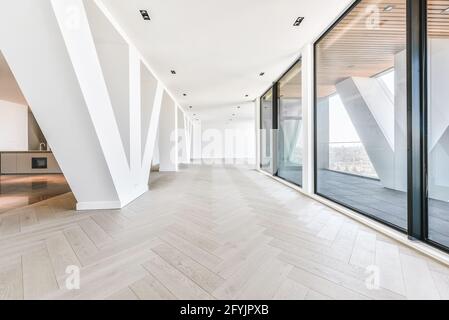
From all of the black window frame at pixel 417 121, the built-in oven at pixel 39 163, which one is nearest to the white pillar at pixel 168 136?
the built-in oven at pixel 39 163

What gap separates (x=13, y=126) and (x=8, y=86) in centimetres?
298

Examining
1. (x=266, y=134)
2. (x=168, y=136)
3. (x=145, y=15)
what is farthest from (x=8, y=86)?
(x=266, y=134)

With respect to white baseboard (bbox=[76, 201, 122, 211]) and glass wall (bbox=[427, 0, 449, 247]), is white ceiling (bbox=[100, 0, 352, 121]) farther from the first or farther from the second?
white baseboard (bbox=[76, 201, 122, 211])

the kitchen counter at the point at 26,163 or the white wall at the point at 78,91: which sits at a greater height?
the white wall at the point at 78,91

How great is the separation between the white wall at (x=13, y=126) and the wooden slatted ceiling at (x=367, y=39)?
38.8 ft

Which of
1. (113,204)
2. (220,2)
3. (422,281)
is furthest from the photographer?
(113,204)

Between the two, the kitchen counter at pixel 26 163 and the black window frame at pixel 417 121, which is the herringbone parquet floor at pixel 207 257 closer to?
the black window frame at pixel 417 121

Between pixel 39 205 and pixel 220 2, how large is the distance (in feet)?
15.5

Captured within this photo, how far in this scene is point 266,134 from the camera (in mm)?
8883

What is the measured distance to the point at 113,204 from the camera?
365 cm

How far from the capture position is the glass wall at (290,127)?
18.9 feet

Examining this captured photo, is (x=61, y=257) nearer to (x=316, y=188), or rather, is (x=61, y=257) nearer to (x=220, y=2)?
(x=220, y=2)

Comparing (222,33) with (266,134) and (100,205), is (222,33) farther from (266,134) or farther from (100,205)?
(266,134)

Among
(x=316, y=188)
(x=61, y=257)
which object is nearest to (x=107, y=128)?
(x=61, y=257)
